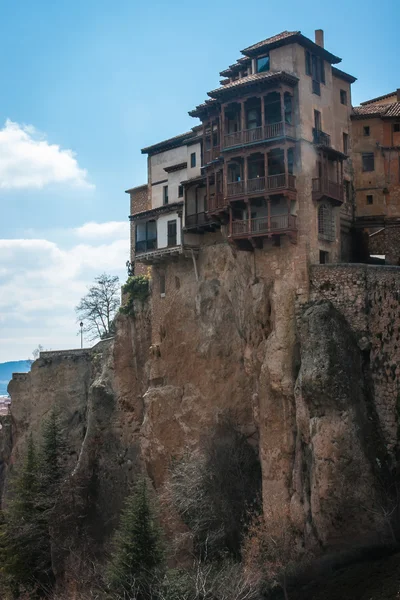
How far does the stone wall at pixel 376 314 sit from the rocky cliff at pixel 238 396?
0.32 m

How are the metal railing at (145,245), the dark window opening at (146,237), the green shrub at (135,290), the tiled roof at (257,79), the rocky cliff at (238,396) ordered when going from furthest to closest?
the green shrub at (135,290), the dark window opening at (146,237), the metal railing at (145,245), the tiled roof at (257,79), the rocky cliff at (238,396)

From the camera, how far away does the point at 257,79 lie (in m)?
43.0

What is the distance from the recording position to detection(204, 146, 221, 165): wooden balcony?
4674 centimetres

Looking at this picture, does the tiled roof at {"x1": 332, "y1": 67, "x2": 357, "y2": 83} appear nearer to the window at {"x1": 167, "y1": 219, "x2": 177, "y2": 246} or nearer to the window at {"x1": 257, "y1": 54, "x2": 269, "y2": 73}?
the window at {"x1": 257, "y1": 54, "x2": 269, "y2": 73}

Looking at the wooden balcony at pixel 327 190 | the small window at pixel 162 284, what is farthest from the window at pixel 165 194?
the wooden balcony at pixel 327 190

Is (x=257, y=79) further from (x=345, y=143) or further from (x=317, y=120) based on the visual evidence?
(x=345, y=143)

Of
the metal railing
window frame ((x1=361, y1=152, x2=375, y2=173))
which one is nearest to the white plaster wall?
the metal railing

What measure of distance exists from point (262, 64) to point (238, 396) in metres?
18.0

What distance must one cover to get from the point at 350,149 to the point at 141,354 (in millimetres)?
18014

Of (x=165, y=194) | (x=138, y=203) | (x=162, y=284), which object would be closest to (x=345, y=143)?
(x=165, y=194)

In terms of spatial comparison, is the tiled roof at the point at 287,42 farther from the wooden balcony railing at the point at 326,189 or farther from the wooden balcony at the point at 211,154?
the wooden balcony railing at the point at 326,189

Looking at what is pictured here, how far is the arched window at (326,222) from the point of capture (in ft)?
144

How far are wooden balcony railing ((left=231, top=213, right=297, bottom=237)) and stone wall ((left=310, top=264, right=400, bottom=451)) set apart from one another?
2681 millimetres

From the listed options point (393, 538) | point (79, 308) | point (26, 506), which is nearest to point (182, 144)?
point (26, 506)
